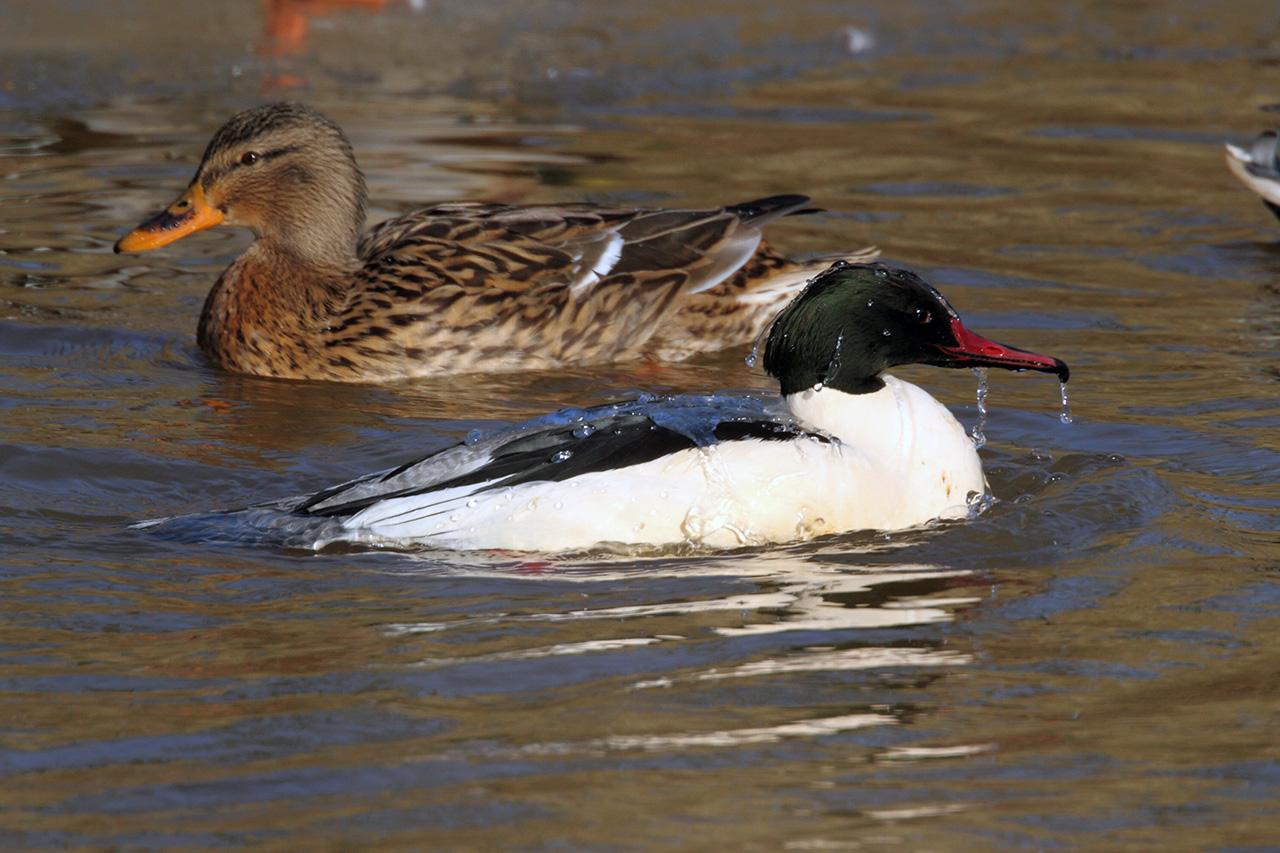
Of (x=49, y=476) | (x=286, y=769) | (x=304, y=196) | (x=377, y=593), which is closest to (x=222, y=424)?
(x=49, y=476)

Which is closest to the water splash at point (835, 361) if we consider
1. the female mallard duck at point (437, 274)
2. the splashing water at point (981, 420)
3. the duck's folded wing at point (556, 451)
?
the duck's folded wing at point (556, 451)

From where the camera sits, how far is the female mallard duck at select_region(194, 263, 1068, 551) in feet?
21.2

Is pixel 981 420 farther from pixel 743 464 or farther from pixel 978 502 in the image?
pixel 743 464

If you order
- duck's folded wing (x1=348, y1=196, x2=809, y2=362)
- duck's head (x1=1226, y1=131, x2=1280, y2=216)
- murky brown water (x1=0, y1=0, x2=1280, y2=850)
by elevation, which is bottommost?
murky brown water (x1=0, y1=0, x2=1280, y2=850)

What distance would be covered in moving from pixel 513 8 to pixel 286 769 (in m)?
13.4

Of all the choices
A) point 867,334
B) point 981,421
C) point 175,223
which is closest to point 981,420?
point 981,421

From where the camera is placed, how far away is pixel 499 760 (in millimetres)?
4844

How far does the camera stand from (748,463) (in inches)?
255

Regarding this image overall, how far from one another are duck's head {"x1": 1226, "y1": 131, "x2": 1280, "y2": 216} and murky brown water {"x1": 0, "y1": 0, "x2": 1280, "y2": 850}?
0.37 metres

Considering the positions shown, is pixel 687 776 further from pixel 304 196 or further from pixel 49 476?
pixel 304 196

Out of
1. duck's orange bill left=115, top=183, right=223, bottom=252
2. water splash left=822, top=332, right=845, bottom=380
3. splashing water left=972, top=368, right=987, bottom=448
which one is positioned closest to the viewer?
water splash left=822, top=332, right=845, bottom=380

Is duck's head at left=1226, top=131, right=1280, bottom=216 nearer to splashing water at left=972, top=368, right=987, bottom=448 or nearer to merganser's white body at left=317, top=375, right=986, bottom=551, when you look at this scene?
splashing water at left=972, top=368, right=987, bottom=448

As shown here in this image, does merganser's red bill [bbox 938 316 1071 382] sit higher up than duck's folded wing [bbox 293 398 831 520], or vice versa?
merganser's red bill [bbox 938 316 1071 382]

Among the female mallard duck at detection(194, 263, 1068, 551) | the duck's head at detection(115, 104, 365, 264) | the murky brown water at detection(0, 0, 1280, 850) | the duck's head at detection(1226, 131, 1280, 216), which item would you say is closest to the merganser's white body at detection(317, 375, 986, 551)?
the female mallard duck at detection(194, 263, 1068, 551)
